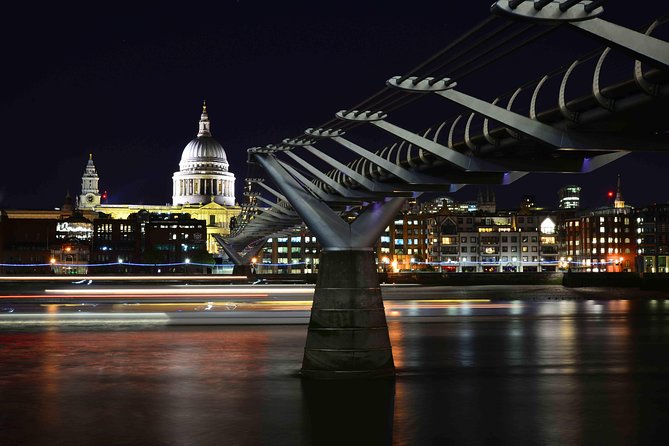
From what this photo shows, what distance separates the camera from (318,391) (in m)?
29.7

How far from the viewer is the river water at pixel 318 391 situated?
2495cm

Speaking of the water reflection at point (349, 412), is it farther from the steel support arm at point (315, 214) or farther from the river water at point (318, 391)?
the steel support arm at point (315, 214)

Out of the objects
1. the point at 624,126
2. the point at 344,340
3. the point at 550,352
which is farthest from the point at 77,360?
the point at 624,126

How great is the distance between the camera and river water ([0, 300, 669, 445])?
24953 millimetres

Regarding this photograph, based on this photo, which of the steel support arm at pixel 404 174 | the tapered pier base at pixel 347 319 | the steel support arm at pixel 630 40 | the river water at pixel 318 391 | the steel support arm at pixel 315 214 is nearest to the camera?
the steel support arm at pixel 630 40

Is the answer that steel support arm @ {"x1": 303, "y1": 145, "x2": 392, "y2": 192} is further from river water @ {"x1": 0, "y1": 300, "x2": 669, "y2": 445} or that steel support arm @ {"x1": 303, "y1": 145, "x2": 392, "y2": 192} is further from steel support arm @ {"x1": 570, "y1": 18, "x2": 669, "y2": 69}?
steel support arm @ {"x1": 570, "y1": 18, "x2": 669, "y2": 69}

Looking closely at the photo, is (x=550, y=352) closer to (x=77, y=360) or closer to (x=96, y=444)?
(x=77, y=360)

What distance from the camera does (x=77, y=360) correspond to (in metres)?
42.0

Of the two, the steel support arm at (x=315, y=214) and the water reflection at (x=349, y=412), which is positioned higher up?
the steel support arm at (x=315, y=214)

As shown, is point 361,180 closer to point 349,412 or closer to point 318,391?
point 318,391

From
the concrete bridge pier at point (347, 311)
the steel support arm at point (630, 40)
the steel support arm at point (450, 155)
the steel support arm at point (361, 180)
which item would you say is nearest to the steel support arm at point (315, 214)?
the concrete bridge pier at point (347, 311)

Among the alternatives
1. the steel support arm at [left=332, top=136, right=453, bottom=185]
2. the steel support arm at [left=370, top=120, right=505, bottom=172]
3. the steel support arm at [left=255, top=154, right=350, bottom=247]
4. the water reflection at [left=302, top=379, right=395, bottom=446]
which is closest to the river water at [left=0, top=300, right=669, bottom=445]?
the water reflection at [left=302, top=379, right=395, bottom=446]

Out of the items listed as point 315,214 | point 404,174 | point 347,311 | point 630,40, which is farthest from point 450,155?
point 630,40

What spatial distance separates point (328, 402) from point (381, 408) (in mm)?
1620
